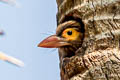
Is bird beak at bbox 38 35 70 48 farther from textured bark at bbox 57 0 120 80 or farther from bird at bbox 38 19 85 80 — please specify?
textured bark at bbox 57 0 120 80

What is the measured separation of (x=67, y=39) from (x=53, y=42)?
0.37 feet

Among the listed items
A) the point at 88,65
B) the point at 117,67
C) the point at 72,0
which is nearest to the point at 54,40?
the point at 72,0

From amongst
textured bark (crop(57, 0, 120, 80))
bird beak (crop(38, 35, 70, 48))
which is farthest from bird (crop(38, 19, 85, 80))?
textured bark (crop(57, 0, 120, 80))

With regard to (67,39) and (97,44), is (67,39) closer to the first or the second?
(67,39)

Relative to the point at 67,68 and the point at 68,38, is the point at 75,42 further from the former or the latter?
the point at 67,68

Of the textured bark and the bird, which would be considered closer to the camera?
the textured bark

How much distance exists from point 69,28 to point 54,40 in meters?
0.15

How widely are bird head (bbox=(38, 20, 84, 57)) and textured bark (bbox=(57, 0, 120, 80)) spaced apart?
13cm

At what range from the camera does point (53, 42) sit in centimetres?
263

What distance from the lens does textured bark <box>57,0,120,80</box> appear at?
82.9 inches

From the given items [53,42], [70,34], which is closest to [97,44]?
[70,34]

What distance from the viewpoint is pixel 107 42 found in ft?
7.22

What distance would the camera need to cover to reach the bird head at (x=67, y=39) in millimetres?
2514

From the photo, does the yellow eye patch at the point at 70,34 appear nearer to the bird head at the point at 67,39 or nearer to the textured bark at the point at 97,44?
the bird head at the point at 67,39
